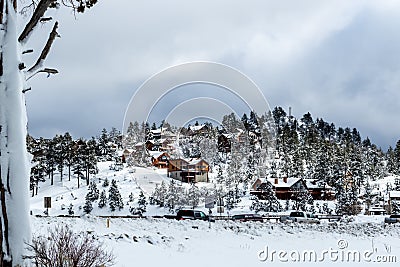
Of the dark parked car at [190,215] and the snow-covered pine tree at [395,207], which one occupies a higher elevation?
the dark parked car at [190,215]

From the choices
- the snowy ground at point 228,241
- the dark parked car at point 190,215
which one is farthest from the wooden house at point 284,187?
the dark parked car at point 190,215

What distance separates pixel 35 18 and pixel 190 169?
24.6 meters

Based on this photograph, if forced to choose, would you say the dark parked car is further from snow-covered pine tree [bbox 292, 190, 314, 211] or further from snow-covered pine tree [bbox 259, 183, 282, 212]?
snow-covered pine tree [bbox 292, 190, 314, 211]

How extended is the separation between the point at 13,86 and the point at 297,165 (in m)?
82.3

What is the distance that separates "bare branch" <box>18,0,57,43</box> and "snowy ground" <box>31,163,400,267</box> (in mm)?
8214

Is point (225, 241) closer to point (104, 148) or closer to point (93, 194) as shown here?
point (93, 194)

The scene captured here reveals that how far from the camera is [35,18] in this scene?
29.1 ft

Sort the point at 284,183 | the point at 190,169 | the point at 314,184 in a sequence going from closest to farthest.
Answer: the point at 190,169 → the point at 284,183 → the point at 314,184

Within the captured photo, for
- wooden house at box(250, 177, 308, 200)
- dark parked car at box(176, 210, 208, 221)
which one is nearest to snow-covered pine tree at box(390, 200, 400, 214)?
wooden house at box(250, 177, 308, 200)

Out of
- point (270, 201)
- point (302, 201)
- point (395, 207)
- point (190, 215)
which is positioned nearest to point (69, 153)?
point (270, 201)

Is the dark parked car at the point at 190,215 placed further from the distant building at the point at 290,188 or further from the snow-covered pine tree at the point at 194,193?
the distant building at the point at 290,188

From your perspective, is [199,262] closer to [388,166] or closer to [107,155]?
[107,155]

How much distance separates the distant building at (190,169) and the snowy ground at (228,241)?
117 inches

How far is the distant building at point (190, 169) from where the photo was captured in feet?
107
